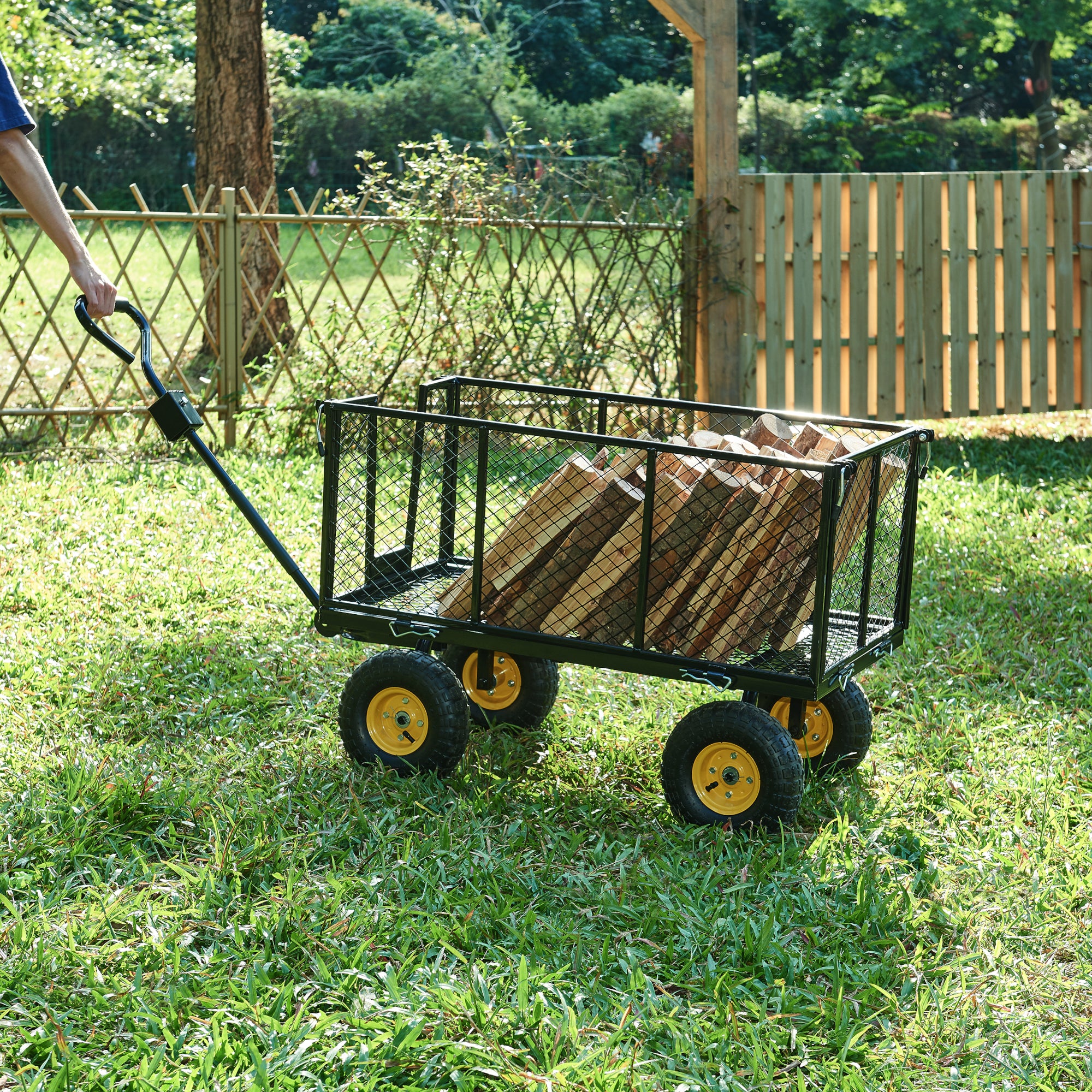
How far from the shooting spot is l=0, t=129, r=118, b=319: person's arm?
2.81 m

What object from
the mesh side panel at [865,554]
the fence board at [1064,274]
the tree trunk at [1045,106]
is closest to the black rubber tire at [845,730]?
the mesh side panel at [865,554]

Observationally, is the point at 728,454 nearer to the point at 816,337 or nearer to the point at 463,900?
the point at 463,900

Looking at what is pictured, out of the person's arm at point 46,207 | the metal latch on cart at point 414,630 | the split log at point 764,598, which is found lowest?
the metal latch on cart at point 414,630

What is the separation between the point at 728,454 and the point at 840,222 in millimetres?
4909

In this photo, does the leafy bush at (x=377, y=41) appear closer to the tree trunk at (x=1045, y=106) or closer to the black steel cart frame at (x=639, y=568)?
the tree trunk at (x=1045, y=106)

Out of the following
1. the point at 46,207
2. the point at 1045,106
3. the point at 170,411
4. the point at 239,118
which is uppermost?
the point at 1045,106

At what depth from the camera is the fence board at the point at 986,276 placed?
7473mm

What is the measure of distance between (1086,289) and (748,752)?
5.98m

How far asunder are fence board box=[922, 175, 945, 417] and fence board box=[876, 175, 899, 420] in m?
0.19

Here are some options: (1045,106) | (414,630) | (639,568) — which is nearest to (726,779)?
(639,568)

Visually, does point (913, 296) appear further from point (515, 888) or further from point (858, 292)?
point (515, 888)

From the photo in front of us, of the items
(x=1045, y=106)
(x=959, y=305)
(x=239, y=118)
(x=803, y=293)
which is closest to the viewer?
(x=803, y=293)

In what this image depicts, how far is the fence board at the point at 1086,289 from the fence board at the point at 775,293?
2.00 metres

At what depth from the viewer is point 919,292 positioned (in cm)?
743
